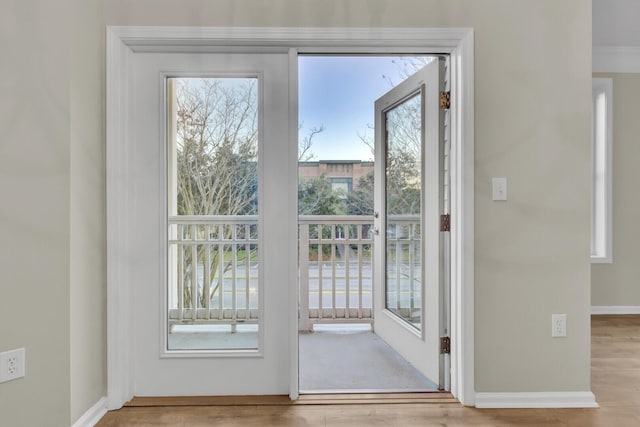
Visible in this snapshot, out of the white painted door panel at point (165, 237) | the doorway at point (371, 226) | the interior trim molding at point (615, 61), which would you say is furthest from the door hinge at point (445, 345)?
the interior trim molding at point (615, 61)

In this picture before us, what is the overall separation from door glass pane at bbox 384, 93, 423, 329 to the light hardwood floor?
578mm

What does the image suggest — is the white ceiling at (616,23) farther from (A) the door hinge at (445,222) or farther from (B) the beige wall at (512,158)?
(A) the door hinge at (445,222)

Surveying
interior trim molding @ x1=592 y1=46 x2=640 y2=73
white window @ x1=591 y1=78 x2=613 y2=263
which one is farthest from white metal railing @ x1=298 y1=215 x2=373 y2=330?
interior trim molding @ x1=592 y1=46 x2=640 y2=73

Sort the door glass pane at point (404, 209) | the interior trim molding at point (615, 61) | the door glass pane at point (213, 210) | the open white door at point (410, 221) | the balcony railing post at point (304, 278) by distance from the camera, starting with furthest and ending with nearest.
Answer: the interior trim molding at point (615, 61) < the balcony railing post at point (304, 278) < the door glass pane at point (404, 209) < the open white door at point (410, 221) < the door glass pane at point (213, 210)

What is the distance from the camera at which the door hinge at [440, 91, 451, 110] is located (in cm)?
A: 219

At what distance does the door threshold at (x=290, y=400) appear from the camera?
83.3 inches

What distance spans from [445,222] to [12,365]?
207 centimetres

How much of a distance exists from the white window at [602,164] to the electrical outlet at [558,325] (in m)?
2.23

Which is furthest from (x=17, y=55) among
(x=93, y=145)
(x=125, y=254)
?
(x=125, y=254)

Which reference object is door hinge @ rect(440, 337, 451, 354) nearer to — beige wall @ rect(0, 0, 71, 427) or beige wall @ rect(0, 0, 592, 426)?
beige wall @ rect(0, 0, 592, 426)

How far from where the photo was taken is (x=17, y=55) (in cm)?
162

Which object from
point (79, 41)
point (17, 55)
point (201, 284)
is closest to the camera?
point (17, 55)

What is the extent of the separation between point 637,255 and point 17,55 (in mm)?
4912

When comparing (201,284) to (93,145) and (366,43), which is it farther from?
(366,43)
